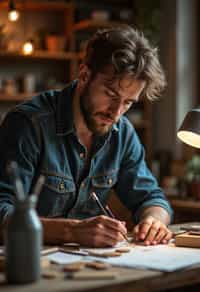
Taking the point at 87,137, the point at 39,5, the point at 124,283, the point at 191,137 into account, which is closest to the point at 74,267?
the point at 124,283

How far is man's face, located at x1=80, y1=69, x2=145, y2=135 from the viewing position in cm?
240

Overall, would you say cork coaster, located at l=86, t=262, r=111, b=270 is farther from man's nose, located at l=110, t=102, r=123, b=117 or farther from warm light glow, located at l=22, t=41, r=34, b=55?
warm light glow, located at l=22, t=41, r=34, b=55

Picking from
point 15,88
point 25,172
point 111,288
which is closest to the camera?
point 111,288

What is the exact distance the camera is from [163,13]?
6.03m

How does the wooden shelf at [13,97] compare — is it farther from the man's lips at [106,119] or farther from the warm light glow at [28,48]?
the man's lips at [106,119]

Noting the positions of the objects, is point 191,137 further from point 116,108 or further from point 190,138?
point 116,108

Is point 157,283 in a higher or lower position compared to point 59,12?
lower

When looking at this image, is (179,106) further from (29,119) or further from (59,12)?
(29,119)

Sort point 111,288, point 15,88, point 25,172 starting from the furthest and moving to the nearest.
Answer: point 15,88, point 25,172, point 111,288

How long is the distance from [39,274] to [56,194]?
0.84 metres

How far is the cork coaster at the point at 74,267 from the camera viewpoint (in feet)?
5.75

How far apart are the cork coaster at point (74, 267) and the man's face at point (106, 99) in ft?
2.40

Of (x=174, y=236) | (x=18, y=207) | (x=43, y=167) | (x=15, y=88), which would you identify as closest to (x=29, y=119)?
(x=43, y=167)

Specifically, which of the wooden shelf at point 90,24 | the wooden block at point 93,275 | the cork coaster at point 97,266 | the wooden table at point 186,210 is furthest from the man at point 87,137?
the wooden shelf at point 90,24
